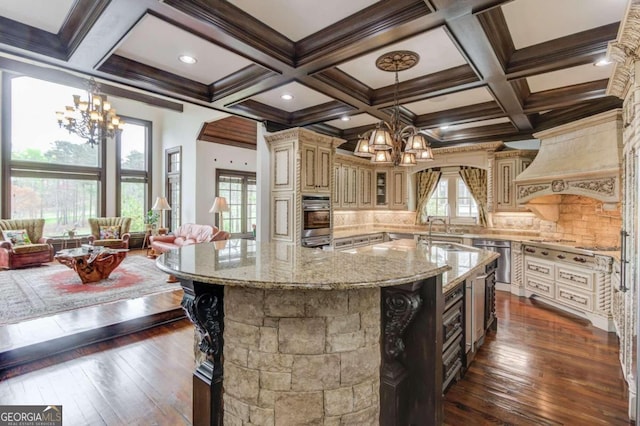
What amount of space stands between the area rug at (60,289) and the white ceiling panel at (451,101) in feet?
15.5

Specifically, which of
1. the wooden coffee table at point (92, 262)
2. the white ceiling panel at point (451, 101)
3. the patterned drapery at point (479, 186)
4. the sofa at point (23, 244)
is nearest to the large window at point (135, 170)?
the sofa at point (23, 244)

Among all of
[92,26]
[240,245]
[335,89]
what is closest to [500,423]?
[240,245]

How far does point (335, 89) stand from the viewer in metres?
3.44

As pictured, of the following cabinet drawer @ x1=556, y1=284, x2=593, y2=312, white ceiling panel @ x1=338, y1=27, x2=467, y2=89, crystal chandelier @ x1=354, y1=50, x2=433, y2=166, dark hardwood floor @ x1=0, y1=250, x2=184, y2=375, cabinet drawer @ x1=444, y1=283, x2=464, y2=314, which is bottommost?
dark hardwood floor @ x1=0, y1=250, x2=184, y2=375

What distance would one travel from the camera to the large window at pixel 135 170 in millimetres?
9328

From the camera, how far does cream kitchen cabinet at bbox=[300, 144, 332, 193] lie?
16.3 feet

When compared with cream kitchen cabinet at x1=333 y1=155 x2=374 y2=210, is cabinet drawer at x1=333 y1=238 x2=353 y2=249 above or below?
below

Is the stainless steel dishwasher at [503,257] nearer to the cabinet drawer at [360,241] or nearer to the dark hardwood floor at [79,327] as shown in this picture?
the cabinet drawer at [360,241]

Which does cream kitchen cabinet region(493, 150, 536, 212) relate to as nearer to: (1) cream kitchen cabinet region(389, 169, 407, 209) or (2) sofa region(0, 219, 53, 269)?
(1) cream kitchen cabinet region(389, 169, 407, 209)

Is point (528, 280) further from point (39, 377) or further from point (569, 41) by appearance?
point (39, 377)

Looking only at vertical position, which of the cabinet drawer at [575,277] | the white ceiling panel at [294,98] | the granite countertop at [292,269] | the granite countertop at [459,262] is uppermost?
the white ceiling panel at [294,98]

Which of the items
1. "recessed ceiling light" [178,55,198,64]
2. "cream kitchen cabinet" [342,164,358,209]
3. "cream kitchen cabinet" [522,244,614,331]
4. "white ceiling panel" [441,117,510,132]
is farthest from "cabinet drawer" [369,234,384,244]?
"recessed ceiling light" [178,55,198,64]

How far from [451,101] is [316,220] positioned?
267cm

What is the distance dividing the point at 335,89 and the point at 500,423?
3.31 metres
